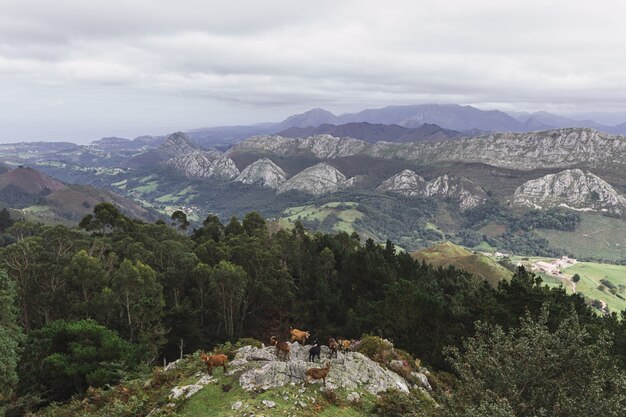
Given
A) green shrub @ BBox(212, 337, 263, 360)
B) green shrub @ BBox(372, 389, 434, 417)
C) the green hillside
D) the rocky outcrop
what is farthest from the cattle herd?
the green hillside

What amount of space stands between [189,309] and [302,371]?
35351 mm

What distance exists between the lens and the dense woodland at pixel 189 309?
35.6 m

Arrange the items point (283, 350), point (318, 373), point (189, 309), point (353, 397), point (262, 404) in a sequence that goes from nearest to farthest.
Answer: point (262, 404) < point (318, 373) < point (353, 397) < point (283, 350) < point (189, 309)

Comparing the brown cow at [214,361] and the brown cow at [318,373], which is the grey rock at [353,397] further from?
the brown cow at [214,361]

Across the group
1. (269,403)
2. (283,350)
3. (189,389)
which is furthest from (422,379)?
(189,389)

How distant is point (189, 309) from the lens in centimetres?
5616

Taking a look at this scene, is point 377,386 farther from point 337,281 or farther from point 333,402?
point 337,281

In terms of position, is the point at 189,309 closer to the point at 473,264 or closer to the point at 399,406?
the point at 399,406

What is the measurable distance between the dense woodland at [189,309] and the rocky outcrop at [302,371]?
17.4 ft

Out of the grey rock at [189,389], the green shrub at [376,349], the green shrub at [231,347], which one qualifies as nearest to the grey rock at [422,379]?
the green shrub at [376,349]

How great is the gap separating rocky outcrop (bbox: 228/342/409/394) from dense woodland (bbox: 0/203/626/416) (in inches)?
209

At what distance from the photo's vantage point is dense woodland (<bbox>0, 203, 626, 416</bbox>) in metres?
35.6

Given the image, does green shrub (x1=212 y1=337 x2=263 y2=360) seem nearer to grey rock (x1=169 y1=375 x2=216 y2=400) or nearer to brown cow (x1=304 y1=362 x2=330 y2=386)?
grey rock (x1=169 y1=375 x2=216 y2=400)

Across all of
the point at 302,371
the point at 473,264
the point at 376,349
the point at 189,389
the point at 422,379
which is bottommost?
the point at 473,264
